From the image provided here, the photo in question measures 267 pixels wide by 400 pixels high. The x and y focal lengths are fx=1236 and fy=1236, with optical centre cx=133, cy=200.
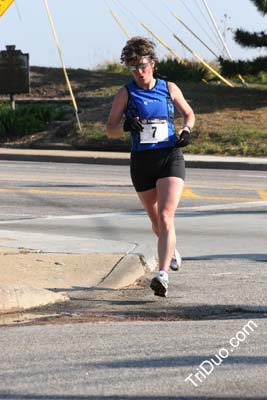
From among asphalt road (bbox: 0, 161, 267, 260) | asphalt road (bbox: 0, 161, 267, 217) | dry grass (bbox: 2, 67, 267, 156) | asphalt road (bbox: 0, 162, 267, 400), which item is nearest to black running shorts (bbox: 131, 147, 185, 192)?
asphalt road (bbox: 0, 162, 267, 400)

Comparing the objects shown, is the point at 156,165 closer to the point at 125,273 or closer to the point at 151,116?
the point at 151,116

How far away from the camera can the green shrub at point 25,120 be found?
32.7 meters

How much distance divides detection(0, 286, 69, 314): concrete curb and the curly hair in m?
1.90

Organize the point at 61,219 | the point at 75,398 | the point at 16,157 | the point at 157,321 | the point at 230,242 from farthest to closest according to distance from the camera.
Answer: the point at 16,157
the point at 61,219
the point at 230,242
the point at 157,321
the point at 75,398

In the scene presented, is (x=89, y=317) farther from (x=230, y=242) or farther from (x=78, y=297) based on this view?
(x=230, y=242)

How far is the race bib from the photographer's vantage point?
9.51m

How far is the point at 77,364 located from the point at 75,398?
73 centimetres

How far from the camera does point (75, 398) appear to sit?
19.0 feet

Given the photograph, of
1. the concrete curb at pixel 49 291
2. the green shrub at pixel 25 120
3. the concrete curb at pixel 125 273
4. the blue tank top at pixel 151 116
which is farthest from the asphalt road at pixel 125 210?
the green shrub at pixel 25 120

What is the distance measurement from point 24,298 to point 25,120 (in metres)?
23.7

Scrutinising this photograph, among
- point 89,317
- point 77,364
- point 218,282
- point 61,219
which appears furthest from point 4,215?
point 77,364

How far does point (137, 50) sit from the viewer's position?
959 cm

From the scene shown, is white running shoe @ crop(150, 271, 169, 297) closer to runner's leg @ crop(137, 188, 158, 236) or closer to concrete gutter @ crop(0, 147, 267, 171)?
runner's leg @ crop(137, 188, 158, 236)

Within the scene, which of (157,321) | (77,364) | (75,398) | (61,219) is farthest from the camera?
(61,219)
